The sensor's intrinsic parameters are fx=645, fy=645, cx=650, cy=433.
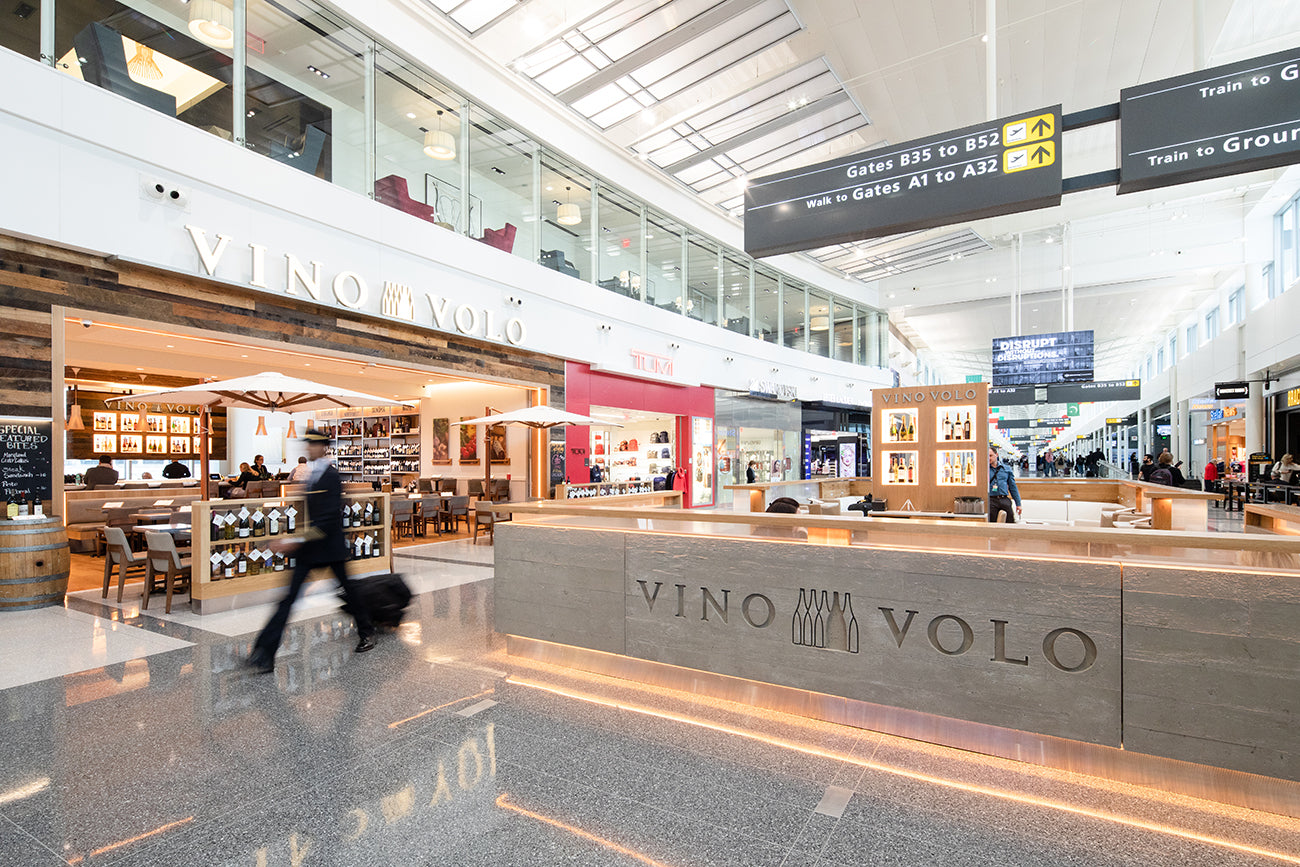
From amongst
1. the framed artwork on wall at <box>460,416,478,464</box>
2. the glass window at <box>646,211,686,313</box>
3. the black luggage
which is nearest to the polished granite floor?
the black luggage

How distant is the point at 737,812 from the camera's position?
98.6 inches

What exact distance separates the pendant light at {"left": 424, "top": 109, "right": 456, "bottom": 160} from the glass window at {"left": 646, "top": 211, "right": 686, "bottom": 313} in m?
5.51

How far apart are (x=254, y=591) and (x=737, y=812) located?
5524mm

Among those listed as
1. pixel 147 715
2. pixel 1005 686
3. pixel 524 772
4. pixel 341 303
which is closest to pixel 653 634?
pixel 524 772

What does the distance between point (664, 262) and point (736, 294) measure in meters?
3.44

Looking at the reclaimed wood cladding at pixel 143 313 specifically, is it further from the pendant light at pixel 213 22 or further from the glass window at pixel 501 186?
the pendant light at pixel 213 22

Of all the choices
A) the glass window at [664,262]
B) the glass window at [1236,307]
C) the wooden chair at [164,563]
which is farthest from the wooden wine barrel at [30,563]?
the glass window at [1236,307]

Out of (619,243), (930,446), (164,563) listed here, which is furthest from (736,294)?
(164,563)

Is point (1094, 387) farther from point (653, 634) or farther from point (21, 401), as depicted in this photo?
point (21, 401)

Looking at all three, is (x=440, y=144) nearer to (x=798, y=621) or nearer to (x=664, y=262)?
(x=664, y=262)

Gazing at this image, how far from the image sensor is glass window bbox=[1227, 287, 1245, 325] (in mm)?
16297

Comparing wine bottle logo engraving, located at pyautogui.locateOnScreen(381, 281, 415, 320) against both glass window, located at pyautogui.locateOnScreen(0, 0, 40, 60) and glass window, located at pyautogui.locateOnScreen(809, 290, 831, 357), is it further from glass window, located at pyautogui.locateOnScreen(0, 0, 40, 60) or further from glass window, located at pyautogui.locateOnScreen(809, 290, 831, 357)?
glass window, located at pyautogui.locateOnScreen(809, 290, 831, 357)

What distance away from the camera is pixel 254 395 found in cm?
750

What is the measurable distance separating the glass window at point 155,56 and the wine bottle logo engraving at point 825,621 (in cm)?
823
